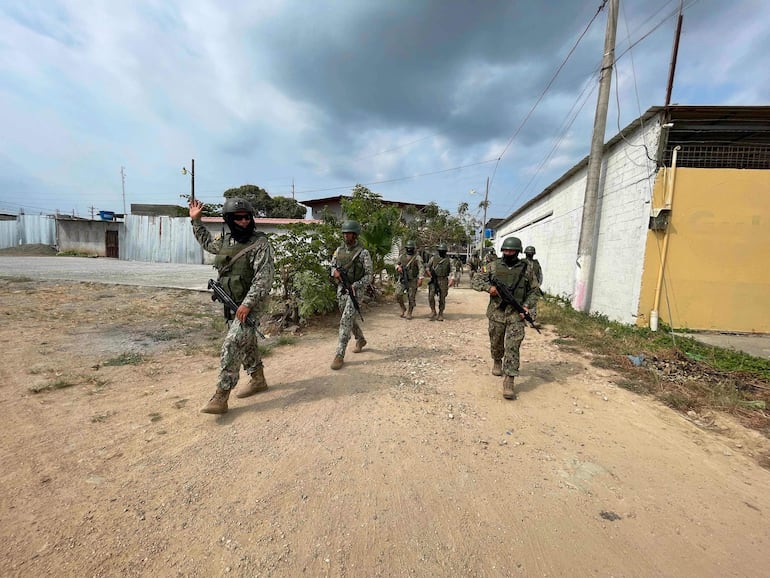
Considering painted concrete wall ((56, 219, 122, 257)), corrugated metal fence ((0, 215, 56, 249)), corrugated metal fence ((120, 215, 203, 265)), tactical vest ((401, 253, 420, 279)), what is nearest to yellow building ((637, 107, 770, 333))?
tactical vest ((401, 253, 420, 279))

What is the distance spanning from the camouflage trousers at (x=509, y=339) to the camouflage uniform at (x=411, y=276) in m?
3.99

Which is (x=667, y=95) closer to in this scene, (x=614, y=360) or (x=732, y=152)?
(x=732, y=152)

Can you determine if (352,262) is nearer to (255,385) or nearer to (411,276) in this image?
(255,385)

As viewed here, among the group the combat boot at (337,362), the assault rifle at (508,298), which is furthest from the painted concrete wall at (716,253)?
the combat boot at (337,362)

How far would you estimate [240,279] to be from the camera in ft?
10.7

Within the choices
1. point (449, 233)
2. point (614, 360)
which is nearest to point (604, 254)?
point (614, 360)

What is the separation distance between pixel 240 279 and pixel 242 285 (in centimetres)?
6

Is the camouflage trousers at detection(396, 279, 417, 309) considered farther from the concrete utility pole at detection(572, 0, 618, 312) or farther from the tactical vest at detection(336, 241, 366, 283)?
the concrete utility pole at detection(572, 0, 618, 312)

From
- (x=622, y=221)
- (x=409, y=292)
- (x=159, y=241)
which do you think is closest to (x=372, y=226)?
(x=409, y=292)

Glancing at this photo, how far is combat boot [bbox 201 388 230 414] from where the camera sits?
9.76ft

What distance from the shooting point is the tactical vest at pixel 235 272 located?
3.25m

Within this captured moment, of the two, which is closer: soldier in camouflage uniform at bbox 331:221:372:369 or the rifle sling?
the rifle sling

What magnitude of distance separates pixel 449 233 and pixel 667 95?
17.1 metres

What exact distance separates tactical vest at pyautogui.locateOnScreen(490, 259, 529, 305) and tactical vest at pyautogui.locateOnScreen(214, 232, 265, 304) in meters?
2.66
